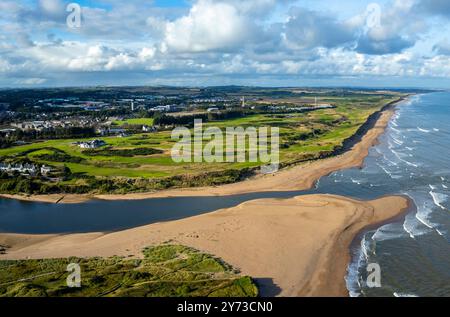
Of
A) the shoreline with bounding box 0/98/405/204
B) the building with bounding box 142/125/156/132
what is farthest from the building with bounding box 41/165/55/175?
the building with bounding box 142/125/156/132

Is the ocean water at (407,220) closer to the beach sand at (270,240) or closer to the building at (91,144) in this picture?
the beach sand at (270,240)

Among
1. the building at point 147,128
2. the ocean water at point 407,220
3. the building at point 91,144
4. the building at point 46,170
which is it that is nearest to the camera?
the ocean water at point 407,220

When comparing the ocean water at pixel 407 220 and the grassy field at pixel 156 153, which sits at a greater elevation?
the grassy field at pixel 156 153

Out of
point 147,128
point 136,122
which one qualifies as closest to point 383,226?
point 147,128

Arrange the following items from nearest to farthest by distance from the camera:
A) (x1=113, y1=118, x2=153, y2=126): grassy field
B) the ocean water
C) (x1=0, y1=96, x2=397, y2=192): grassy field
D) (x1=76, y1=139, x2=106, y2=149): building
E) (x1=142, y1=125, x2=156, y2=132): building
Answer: the ocean water, (x1=0, y1=96, x2=397, y2=192): grassy field, (x1=76, y1=139, x2=106, y2=149): building, (x1=142, y1=125, x2=156, y2=132): building, (x1=113, y1=118, x2=153, y2=126): grassy field

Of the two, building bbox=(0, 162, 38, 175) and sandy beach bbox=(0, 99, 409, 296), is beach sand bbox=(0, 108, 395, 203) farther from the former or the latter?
building bbox=(0, 162, 38, 175)

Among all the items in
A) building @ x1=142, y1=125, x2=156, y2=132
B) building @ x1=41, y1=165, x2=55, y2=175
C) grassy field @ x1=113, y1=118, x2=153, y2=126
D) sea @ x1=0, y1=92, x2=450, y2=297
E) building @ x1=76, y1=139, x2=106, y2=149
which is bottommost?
sea @ x1=0, y1=92, x2=450, y2=297

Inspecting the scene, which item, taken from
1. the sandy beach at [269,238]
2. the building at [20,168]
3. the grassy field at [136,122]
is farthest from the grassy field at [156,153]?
the grassy field at [136,122]
